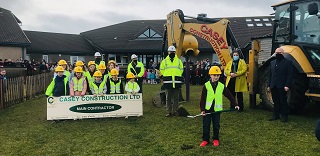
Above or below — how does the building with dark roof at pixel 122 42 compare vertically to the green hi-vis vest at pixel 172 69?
above

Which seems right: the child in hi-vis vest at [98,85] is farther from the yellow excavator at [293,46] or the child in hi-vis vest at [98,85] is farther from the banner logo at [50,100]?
the yellow excavator at [293,46]

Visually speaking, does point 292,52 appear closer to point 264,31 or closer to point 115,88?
point 115,88

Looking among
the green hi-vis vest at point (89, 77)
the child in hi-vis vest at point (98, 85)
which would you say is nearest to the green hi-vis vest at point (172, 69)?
the child in hi-vis vest at point (98, 85)

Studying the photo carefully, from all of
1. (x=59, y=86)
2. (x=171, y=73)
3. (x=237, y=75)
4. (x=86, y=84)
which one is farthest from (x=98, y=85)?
(x=237, y=75)

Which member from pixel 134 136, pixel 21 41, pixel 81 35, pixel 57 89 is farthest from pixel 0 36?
pixel 134 136

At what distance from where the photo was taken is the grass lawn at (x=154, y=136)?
6.33 m

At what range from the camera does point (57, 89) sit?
9602 mm

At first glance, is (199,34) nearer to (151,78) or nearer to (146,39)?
(151,78)

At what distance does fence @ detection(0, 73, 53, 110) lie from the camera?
40.1 feet

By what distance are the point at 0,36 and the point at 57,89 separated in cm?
2354

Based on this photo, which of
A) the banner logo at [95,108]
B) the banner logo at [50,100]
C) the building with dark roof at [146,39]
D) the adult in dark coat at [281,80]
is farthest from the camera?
the building with dark roof at [146,39]

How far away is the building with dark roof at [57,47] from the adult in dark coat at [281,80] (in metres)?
28.9

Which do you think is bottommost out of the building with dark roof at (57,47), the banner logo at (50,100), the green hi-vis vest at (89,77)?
the banner logo at (50,100)

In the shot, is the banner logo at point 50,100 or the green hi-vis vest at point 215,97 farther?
the banner logo at point 50,100
